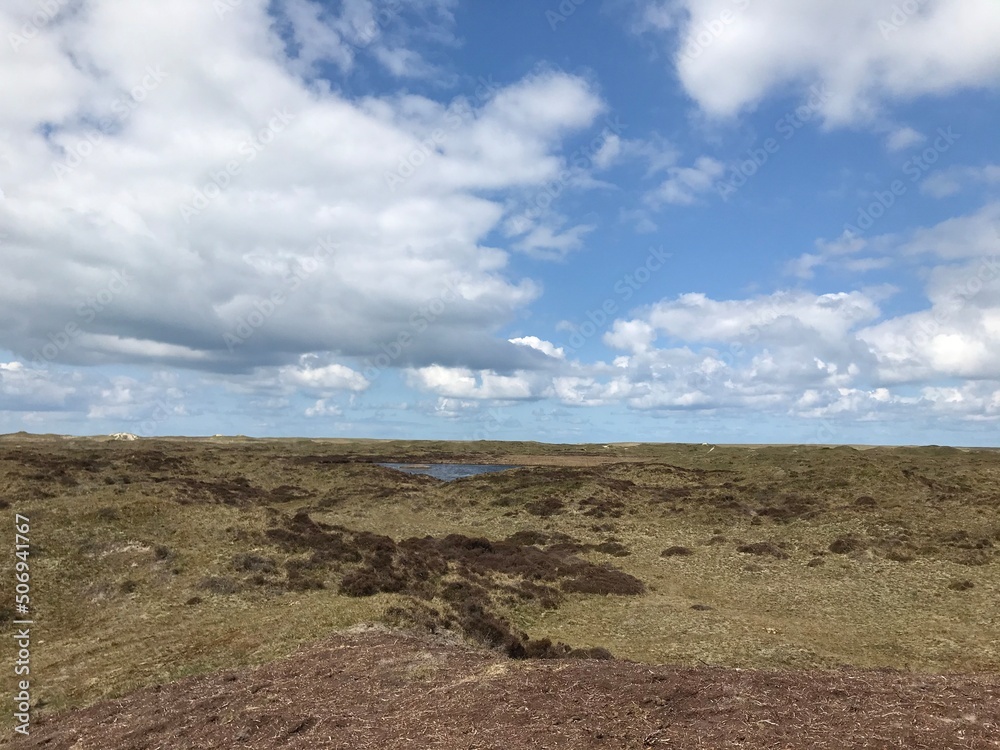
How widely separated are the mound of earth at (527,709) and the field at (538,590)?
0.62 feet

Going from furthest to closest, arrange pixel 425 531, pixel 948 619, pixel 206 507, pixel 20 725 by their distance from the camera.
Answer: pixel 425 531
pixel 206 507
pixel 948 619
pixel 20 725

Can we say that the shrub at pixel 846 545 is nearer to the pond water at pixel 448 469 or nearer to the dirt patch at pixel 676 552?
the dirt patch at pixel 676 552

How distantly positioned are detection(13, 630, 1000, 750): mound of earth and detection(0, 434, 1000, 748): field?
0.19 m

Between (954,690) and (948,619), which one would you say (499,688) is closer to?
(954,690)

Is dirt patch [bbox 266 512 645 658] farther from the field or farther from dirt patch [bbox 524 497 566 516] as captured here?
dirt patch [bbox 524 497 566 516]

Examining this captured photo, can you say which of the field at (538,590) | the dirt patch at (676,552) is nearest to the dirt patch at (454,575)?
the field at (538,590)

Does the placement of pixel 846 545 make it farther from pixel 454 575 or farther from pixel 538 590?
pixel 454 575

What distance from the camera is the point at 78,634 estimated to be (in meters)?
22.2

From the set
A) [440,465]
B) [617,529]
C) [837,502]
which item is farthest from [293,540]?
[440,465]

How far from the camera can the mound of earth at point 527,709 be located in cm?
1130

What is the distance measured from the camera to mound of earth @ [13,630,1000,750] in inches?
445

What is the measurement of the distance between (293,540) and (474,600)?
10989 millimetres

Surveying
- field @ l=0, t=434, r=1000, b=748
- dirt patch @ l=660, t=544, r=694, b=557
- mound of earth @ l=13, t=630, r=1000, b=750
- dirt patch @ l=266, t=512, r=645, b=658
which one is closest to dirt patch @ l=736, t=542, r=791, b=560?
field @ l=0, t=434, r=1000, b=748

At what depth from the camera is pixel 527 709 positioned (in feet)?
42.1
